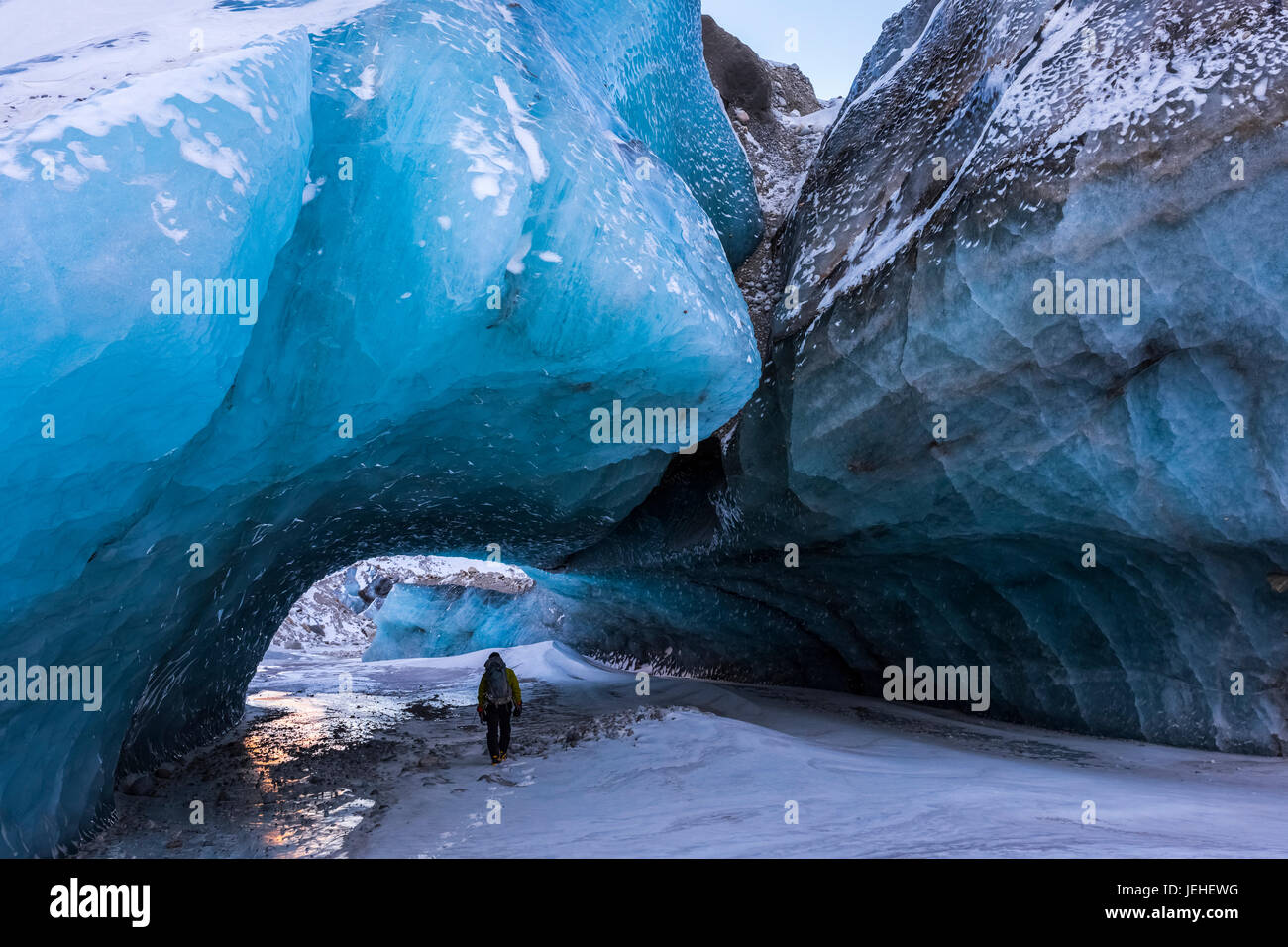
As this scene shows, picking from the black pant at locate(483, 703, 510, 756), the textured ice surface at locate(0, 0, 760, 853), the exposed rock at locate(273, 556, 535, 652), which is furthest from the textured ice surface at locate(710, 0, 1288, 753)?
the exposed rock at locate(273, 556, 535, 652)

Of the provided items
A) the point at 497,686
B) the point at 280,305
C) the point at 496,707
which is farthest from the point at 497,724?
the point at 280,305

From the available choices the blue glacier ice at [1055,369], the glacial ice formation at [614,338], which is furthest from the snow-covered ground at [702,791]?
the blue glacier ice at [1055,369]

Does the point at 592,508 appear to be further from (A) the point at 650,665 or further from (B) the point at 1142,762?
(A) the point at 650,665

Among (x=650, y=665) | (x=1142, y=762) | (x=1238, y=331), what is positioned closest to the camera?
(x=1238, y=331)

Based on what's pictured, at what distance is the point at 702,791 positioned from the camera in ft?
14.4

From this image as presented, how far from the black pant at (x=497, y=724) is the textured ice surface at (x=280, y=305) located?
1649 millimetres

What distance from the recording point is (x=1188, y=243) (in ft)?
14.9

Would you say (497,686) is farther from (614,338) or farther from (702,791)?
(614,338)

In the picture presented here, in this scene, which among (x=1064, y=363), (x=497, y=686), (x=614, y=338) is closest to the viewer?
(x=614, y=338)

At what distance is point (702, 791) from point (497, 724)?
1.81 metres

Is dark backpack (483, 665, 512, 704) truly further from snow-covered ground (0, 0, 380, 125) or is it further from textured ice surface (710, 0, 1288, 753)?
snow-covered ground (0, 0, 380, 125)

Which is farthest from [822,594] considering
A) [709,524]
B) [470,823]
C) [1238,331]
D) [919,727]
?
[470,823]

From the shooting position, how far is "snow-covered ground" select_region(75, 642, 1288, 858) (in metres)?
3.28

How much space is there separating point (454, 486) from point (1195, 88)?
5.16 meters
